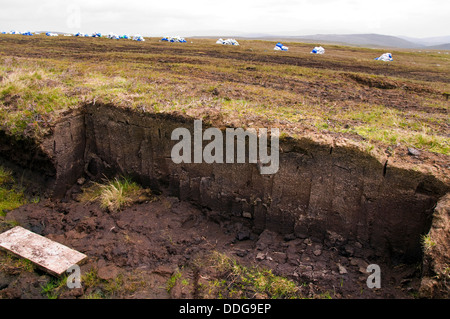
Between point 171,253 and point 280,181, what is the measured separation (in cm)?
201

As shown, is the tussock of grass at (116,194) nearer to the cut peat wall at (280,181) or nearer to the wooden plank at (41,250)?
the cut peat wall at (280,181)

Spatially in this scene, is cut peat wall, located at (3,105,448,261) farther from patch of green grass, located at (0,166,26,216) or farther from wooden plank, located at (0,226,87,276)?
wooden plank, located at (0,226,87,276)

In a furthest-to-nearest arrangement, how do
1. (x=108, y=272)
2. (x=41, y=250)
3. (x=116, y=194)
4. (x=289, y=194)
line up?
(x=116, y=194), (x=289, y=194), (x=41, y=250), (x=108, y=272)

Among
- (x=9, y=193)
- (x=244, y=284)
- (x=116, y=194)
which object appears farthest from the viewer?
(x=9, y=193)

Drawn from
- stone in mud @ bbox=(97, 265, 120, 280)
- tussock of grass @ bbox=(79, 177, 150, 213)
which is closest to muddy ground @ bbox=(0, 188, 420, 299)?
stone in mud @ bbox=(97, 265, 120, 280)

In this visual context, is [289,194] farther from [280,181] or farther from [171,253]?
[171,253]

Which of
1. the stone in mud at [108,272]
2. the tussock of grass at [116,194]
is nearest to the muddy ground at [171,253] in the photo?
the stone in mud at [108,272]

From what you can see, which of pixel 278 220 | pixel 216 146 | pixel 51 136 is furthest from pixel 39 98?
pixel 278 220

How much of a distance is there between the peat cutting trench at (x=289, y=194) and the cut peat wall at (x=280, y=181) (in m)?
0.01

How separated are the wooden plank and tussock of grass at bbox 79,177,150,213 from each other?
119 cm

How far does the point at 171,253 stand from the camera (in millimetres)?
5039

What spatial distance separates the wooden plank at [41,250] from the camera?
15.2 ft

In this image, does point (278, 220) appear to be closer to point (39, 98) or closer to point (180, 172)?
point (180, 172)

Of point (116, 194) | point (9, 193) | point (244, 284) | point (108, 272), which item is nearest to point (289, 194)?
point (244, 284)
